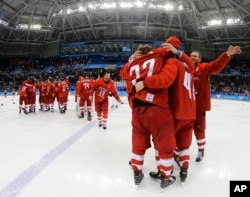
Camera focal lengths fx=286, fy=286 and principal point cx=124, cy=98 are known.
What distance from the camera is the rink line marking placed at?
297 cm

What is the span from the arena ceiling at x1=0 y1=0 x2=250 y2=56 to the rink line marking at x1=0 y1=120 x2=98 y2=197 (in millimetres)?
21119

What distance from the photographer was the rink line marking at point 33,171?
9.75ft

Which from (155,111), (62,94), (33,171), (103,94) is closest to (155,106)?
(155,111)

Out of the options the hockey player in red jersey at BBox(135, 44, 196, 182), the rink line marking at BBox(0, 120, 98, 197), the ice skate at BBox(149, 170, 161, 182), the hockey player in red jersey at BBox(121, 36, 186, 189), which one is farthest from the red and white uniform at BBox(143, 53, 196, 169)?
the rink line marking at BBox(0, 120, 98, 197)

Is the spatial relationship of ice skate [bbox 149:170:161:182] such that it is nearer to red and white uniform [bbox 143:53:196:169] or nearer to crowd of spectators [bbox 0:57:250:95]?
red and white uniform [bbox 143:53:196:169]

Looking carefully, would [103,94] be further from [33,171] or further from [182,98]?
[182,98]

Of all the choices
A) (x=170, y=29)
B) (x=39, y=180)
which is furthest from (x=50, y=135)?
(x=170, y=29)

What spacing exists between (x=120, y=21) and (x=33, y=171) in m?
27.1

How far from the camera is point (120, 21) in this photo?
29219mm

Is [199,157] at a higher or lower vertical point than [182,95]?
lower

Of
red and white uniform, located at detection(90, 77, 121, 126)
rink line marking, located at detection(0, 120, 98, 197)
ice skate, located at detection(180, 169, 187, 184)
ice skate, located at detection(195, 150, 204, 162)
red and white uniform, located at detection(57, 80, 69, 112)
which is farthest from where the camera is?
red and white uniform, located at detection(57, 80, 69, 112)

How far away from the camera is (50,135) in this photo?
6.09 metres

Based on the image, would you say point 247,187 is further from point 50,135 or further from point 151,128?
A: point 50,135

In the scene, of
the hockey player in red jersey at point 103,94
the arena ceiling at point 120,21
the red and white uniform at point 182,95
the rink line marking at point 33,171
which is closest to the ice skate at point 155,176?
the red and white uniform at point 182,95
